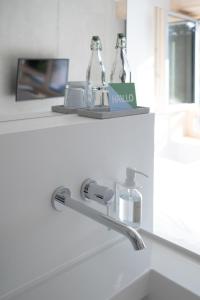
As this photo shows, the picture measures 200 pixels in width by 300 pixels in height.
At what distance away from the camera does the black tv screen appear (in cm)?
83

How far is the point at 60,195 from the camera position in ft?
2.35

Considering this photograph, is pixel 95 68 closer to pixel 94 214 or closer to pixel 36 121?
pixel 36 121

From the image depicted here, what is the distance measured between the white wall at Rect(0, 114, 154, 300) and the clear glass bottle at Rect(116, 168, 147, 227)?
4 cm

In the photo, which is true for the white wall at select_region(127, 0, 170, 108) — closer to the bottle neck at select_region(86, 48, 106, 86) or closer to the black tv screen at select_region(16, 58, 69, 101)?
the bottle neck at select_region(86, 48, 106, 86)

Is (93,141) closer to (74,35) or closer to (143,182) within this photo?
(143,182)

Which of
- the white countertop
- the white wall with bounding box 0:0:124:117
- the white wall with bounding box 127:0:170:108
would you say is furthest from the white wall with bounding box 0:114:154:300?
the white wall with bounding box 127:0:170:108

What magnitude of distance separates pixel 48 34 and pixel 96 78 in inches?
7.7

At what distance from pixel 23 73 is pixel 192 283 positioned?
0.68 metres

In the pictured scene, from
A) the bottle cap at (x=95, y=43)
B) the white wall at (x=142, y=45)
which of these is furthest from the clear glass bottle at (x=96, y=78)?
the white wall at (x=142, y=45)

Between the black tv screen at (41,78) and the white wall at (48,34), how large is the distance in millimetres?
15

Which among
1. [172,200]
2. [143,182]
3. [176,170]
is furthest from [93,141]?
[176,170]

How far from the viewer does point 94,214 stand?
642 mm

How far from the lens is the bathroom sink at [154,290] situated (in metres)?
0.75

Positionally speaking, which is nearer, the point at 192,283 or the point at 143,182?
the point at 192,283
